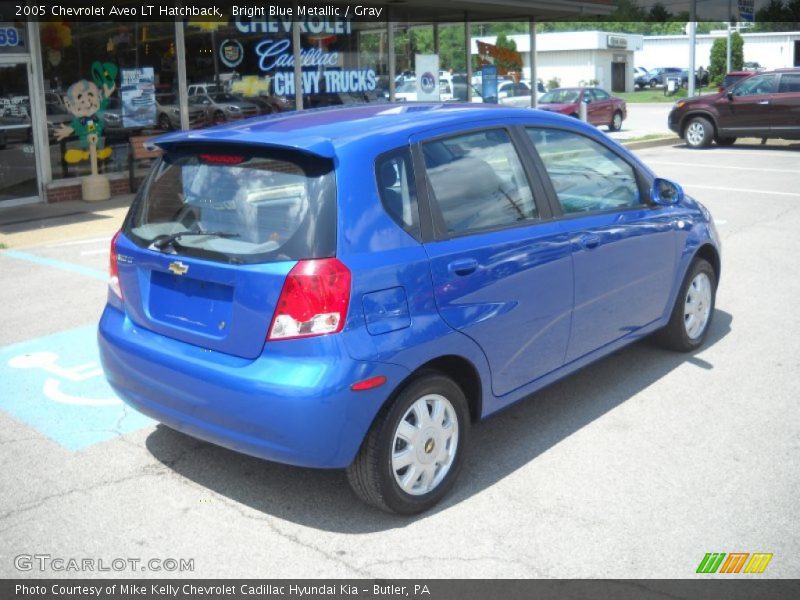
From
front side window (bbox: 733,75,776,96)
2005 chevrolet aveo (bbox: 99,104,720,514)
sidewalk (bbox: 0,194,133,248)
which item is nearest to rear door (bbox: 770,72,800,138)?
front side window (bbox: 733,75,776,96)

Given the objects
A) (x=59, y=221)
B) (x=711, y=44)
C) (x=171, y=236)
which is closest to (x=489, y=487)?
(x=171, y=236)

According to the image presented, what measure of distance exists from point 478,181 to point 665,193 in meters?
1.83

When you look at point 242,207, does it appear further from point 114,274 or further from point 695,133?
point 695,133

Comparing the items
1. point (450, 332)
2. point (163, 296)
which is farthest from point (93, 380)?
point (450, 332)

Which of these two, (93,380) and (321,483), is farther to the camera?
(93,380)

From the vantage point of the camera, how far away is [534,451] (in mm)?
4824

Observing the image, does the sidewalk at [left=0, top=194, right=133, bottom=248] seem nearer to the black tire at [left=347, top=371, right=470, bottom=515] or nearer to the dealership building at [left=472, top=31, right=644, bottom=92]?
the black tire at [left=347, top=371, right=470, bottom=515]

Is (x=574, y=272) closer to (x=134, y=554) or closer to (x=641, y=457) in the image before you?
(x=641, y=457)

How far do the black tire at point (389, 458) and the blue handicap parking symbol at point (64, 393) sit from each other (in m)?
1.76

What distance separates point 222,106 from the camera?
53.6 feet

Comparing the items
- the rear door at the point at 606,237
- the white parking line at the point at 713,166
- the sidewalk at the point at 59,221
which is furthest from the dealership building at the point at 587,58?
the rear door at the point at 606,237

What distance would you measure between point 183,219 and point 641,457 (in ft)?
8.33

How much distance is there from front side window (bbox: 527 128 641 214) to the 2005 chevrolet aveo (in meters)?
0.03

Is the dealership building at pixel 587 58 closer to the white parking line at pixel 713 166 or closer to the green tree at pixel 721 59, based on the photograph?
the green tree at pixel 721 59
